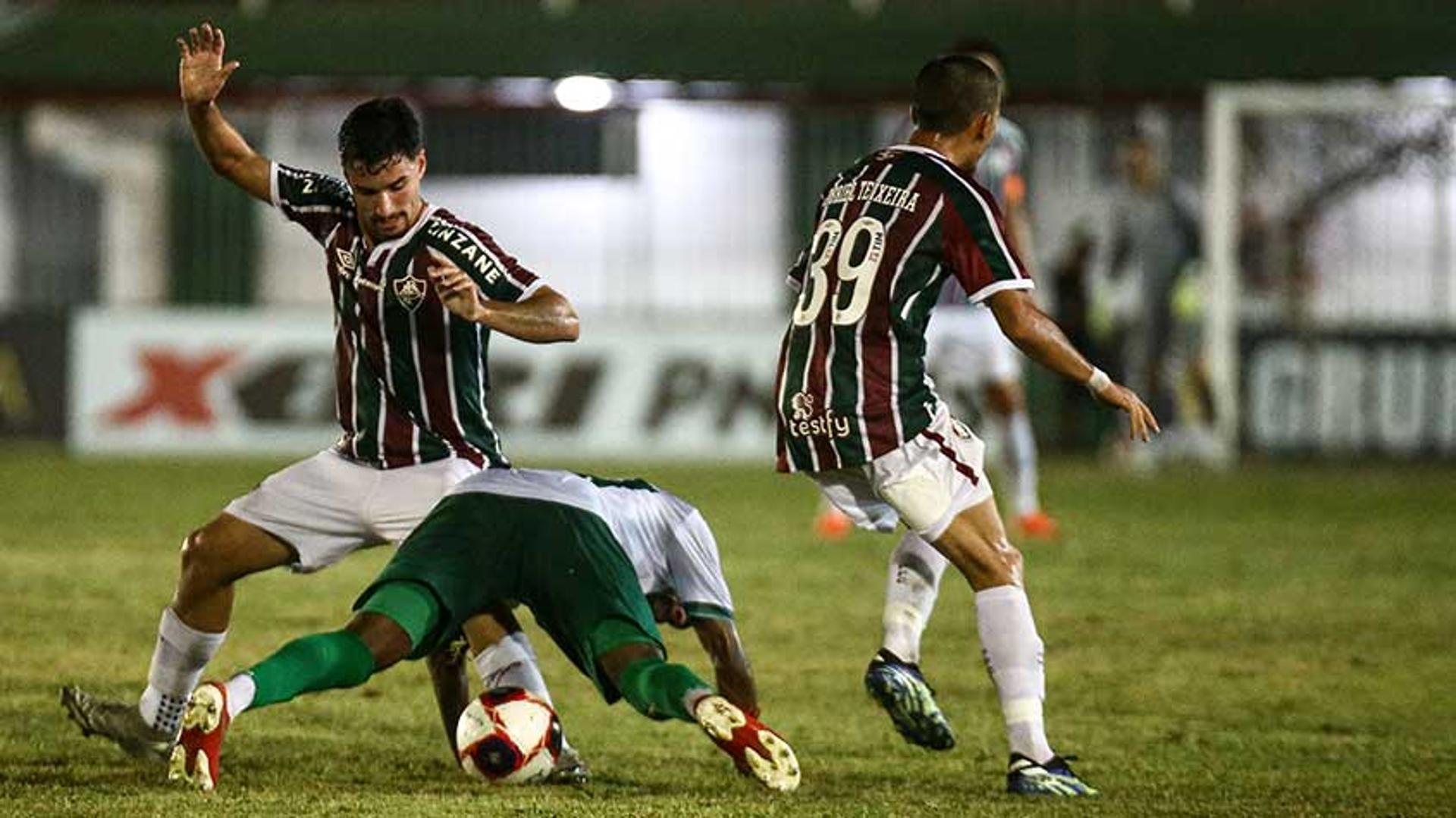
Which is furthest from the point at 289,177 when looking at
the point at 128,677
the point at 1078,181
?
the point at 1078,181

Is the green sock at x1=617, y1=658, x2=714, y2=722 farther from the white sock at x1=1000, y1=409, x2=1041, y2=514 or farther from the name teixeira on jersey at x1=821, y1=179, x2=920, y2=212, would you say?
the white sock at x1=1000, y1=409, x2=1041, y2=514

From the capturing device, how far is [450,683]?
6.73 meters

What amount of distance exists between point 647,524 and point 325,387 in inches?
560

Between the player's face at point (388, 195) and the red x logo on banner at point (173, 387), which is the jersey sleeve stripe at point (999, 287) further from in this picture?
the red x logo on banner at point (173, 387)

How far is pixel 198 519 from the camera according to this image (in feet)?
46.4

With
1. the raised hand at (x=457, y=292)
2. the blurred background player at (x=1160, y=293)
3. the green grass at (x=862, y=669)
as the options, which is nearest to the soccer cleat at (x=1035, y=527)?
the green grass at (x=862, y=669)

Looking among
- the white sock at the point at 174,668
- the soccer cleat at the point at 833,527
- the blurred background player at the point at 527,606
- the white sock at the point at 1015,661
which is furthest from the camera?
the soccer cleat at the point at 833,527

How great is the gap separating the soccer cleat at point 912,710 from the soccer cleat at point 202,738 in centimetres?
180

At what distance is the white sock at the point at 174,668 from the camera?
6516mm

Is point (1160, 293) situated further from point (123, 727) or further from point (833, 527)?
point (123, 727)

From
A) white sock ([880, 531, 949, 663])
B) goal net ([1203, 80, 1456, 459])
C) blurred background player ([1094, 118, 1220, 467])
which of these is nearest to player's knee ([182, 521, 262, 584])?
white sock ([880, 531, 949, 663])

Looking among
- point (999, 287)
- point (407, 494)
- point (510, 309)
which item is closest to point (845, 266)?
point (999, 287)

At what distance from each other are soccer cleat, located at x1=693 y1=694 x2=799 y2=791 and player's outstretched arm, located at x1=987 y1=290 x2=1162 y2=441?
1224 mm

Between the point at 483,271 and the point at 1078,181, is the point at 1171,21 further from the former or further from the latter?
the point at 483,271
